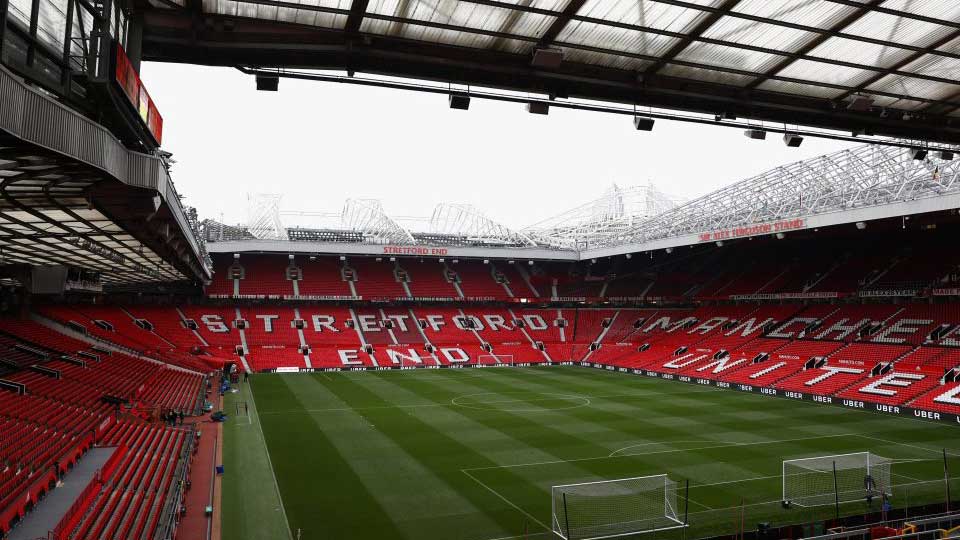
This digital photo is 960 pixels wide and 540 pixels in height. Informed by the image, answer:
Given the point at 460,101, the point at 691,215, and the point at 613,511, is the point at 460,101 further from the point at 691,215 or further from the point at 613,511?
the point at 691,215

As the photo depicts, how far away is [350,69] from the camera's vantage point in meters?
8.27

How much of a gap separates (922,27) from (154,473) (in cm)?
1907

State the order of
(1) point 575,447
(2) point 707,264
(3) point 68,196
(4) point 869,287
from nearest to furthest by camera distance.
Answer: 1. (3) point 68,196
2. (1) point 575,447
3. (4) point 869,287
4. (2) point 707,264

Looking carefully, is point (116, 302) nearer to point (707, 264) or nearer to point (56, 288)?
point (56, 288)

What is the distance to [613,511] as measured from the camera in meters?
15.5

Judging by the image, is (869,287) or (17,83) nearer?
(17,83)

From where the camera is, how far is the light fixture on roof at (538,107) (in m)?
9.27

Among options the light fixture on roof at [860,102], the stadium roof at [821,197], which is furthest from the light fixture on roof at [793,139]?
the stadium roof at [821,197]

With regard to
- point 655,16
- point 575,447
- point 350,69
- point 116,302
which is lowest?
point 575,447

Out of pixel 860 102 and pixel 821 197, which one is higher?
pixel 821 197

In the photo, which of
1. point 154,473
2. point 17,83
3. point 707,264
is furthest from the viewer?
point 707,264

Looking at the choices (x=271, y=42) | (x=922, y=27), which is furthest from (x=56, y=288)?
(x=922, y=27)

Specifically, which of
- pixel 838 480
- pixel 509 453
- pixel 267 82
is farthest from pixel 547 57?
pixel 509 453

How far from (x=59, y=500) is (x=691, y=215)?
42.3m
